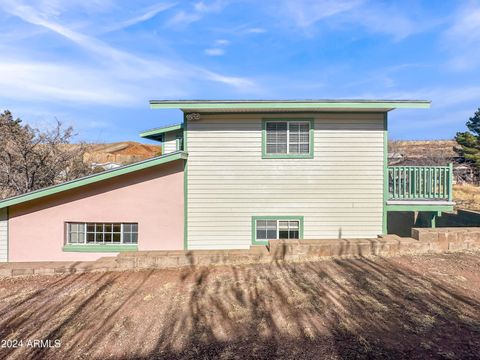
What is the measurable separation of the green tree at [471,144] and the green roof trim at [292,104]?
24907 millimetres

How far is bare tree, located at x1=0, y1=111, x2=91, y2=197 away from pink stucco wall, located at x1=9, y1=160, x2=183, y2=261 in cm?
410

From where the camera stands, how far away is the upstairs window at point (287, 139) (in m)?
7.88

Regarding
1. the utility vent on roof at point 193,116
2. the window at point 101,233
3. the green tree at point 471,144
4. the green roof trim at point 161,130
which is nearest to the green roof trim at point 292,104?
the utility vent on roof at point 193,116

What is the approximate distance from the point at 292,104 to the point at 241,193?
9.26 feet

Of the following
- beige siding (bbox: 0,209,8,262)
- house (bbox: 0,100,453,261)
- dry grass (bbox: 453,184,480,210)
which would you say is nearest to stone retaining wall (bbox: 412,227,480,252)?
house (bbox: 0,100,453,261)

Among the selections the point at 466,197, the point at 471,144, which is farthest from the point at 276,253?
the point at 471,144

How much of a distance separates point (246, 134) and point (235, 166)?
0.97 m

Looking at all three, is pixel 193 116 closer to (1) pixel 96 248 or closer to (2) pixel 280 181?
(2) pixel 280 181

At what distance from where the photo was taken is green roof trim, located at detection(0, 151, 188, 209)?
298 inches

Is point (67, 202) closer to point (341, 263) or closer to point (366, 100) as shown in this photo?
point (341, 263)

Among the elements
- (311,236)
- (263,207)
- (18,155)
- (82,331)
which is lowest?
(82,331)

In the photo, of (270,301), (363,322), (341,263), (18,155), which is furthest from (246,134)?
(18,155)

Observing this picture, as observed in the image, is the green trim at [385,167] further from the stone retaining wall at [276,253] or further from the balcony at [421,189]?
the stone retaining wall at [276,253]

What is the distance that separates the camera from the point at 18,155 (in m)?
11.0
